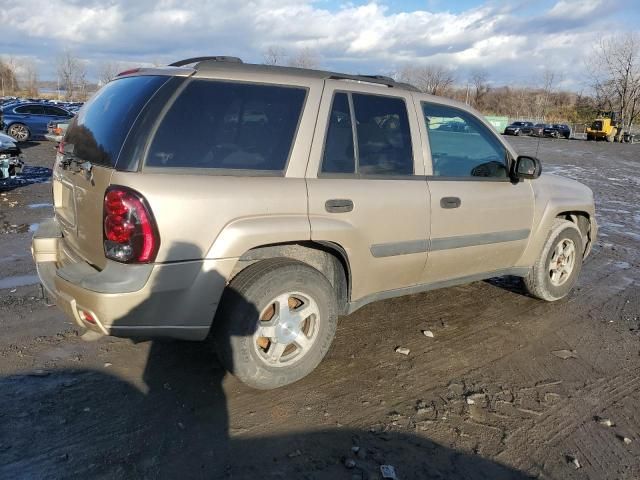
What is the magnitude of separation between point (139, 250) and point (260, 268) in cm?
74

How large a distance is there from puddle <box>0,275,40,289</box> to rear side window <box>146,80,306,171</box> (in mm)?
3139

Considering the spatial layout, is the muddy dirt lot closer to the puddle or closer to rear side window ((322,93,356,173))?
the puddle

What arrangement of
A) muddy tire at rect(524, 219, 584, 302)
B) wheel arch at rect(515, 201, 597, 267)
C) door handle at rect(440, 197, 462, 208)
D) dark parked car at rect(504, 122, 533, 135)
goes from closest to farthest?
door handle at rect(440, 197, 462, 208), wheel arch at rect(515, 201, 597, 267), muddy tire at rect(524, 219, 584, 302), dark parked car at rect(504, 122, 533, 135)

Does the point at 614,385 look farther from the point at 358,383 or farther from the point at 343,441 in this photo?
the point at 343,441

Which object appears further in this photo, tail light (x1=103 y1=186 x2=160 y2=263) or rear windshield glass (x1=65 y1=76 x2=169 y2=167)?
rear windshield glass (x1=65 y1=76 x2=169 y2=167)

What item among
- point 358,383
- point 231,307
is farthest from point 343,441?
point 231,307

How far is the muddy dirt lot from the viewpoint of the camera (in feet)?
8.98

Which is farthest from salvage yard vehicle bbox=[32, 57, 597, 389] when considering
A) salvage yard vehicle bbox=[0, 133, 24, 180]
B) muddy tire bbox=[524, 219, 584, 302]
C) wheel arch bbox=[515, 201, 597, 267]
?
salvage yard vehicle bbox=[0, 133, 24, 180]

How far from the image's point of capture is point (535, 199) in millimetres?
4688

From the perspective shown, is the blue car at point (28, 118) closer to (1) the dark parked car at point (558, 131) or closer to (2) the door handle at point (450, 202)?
(2) the door handle at point (450, 202)

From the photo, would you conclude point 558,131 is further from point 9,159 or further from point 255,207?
point 255,207

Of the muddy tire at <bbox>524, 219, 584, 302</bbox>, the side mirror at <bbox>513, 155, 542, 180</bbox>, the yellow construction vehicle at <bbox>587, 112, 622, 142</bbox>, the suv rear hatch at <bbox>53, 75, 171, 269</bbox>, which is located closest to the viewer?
the suv rear hatch at <bbox>53, 75, 171, 269</bbox>

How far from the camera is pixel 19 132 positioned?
67.0 ft

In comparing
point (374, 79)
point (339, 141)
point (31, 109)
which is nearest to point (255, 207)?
point (339, 141)
